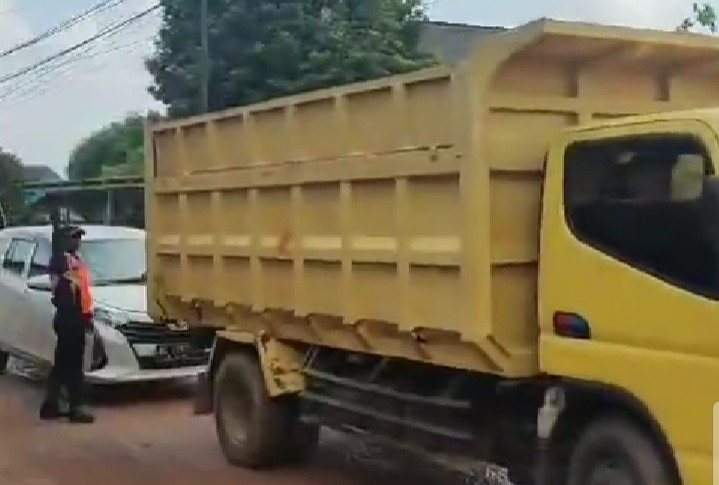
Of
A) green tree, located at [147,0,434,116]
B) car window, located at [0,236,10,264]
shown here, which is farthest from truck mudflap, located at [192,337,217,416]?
green tree, located at [147,0,434,116]

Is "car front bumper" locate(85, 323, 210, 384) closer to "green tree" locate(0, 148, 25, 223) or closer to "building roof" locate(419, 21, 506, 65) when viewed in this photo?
"building roof" locate(419, 21, 506, 65)

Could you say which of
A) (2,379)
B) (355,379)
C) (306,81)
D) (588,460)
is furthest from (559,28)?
(306,81)

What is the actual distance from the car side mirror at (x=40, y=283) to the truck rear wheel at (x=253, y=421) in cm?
416

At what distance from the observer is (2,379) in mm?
15188

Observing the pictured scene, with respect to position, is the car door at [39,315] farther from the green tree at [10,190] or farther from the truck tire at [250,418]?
the green tree at [10,190]

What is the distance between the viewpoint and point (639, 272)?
229 inches

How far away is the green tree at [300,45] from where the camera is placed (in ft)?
84.3

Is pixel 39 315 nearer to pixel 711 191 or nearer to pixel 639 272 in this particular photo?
pixel 639 272

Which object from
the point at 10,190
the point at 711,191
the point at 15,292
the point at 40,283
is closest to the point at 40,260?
the point at 15,292

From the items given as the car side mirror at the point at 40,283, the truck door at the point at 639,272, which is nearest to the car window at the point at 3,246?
the car side mirror at the point at 40,283

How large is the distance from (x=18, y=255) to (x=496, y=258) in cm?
943

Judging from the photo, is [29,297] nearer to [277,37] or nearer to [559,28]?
[559,28]

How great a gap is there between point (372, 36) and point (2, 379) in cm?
1360

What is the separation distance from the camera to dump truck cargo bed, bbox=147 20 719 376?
6.61 metres
